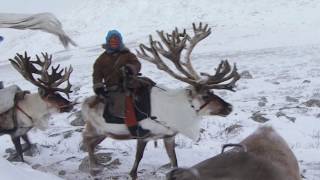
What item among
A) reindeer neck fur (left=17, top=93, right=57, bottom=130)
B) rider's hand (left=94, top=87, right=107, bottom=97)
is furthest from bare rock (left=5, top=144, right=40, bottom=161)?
rider's hand (left=94, top=87, right=107, bottom=97)

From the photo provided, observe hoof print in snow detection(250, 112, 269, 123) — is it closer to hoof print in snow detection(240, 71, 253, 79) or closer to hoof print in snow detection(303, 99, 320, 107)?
hoof print in snow detection(303, 99, 320, 107)

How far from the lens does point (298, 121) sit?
10297 millimetres

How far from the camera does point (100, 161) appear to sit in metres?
7.25

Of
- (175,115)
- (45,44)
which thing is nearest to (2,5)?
(45,44)

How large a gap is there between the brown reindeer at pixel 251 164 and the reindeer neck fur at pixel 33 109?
4.02m

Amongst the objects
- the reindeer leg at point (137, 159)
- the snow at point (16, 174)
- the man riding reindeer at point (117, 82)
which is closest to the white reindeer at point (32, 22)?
the man riding reindeer at point (117, 82)

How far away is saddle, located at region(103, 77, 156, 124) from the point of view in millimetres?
6461

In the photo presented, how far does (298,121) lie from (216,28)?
67.5 feet

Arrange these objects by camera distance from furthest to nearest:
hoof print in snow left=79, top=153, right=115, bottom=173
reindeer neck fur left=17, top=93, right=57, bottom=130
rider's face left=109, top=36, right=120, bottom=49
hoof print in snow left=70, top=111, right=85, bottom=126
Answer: hoof print in snow left=70, top=111, right=85, bottom=126 → reindeer neck fur left=17, top=93, right=57, bottom=130 → hoof print in snow left=79, top=153, right=115, bottom=173 → rider's face left=109, top=36, right=120, bottom=49

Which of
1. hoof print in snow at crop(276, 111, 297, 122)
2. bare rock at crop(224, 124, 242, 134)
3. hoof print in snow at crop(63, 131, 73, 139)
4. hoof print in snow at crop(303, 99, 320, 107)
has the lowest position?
hoof print in snow at crop(303, 99, 320, 107)

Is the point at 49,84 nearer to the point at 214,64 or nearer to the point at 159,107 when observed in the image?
the point at 159,107

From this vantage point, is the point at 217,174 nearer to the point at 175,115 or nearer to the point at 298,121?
the point at 175,115

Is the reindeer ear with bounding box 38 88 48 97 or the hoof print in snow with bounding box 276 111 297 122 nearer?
the reindeer ear with bounding box 38 88 48 97

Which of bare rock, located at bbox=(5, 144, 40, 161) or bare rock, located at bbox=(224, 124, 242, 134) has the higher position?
bare rock, located at bbox=(5, 144, 40, 161)
